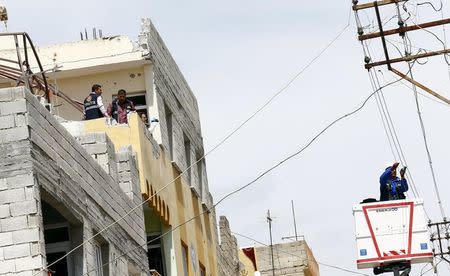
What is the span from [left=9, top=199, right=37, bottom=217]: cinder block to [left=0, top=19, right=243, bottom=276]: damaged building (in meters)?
0.01

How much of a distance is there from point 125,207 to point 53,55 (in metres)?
10.5

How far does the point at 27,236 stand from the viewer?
928 inches

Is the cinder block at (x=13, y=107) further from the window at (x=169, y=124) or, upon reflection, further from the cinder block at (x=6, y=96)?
the window at (x=169, y=124)

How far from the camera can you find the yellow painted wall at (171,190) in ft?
110

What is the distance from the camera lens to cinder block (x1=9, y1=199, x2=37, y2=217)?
77.7 feet

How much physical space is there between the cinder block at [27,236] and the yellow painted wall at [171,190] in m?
8.64

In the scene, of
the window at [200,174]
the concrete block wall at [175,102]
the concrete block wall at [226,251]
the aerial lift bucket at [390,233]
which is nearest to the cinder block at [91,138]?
the aerial lift bucket at [390,233]

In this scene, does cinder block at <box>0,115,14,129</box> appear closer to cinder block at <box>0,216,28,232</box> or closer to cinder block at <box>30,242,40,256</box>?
cinder block at <box>0,216,28,232</box>

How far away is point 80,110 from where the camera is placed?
37.4 meters

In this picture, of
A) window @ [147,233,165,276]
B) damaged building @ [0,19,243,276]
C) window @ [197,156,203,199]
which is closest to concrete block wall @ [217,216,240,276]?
damaged building @ [0,19,243,276]

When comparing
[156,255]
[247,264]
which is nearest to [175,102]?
[156,255]

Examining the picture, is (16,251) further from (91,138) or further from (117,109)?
(117,109)

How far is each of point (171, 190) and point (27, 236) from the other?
44.5 feet

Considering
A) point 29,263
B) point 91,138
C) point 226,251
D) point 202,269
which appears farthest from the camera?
point 226,251
